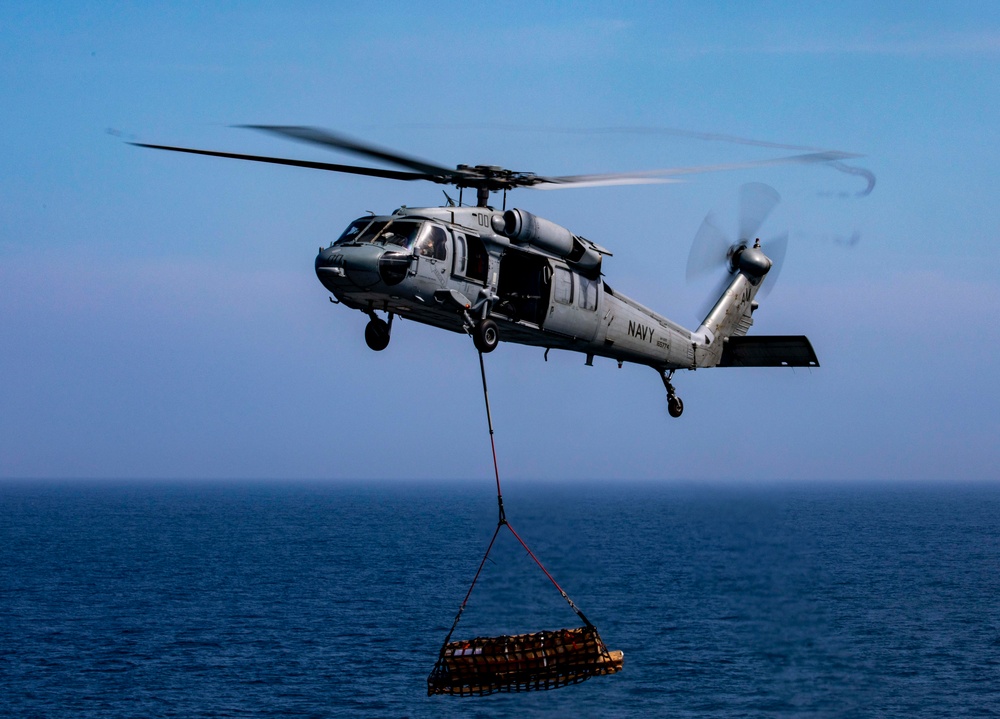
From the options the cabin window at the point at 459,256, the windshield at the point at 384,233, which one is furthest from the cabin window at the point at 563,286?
Answer: the windshield at the point at 384,233

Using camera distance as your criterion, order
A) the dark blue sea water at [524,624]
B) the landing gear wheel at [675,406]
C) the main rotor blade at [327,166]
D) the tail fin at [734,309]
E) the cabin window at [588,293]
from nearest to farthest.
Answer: the main rotor blade at [327,166] < the cabin window at [588,293] < the landing gear wheel at [675,406] < the tail fin at [734,309] < the dark blue sea water at [524,624]

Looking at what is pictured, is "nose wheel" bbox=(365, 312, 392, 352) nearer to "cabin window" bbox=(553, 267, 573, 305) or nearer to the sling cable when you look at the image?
the sling cable

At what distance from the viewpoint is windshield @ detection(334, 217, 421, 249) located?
21750mm

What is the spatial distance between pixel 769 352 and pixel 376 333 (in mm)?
12842

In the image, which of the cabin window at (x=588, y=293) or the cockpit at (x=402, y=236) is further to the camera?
the cabin window at (x=588, y=293)

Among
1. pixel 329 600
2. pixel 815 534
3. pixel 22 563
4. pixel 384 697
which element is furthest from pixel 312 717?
pixel 815 534

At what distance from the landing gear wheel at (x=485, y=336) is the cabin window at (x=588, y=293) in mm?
3419

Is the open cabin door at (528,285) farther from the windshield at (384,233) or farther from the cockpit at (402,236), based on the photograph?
the windshield at (384,233)

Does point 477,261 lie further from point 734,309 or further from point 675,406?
point 734,309

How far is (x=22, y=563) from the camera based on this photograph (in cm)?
13750

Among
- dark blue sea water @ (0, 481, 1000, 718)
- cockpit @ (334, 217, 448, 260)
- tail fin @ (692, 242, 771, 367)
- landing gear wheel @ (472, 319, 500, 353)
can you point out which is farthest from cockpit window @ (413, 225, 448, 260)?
dark blue sea water @ (0, 481, 1000, 718)

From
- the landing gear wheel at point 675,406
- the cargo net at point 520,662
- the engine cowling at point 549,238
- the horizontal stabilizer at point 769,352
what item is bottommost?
the cargo net at point 520,662

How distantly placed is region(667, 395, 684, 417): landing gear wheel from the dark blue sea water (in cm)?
798

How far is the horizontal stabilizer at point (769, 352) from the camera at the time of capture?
98.1 ft
